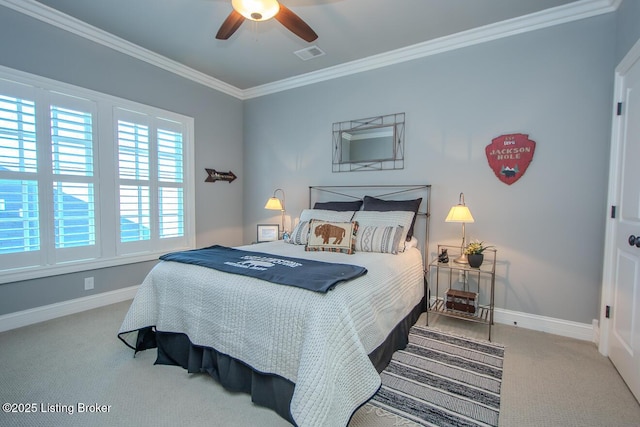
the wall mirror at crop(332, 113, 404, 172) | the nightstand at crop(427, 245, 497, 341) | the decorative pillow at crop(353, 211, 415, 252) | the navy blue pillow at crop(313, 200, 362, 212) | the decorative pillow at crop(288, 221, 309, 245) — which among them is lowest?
the nightstand at crop(427, 245, 497, 341)

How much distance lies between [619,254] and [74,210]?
4648 mm

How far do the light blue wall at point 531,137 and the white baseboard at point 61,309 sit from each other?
3.08 m

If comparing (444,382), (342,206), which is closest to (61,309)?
(342,206)

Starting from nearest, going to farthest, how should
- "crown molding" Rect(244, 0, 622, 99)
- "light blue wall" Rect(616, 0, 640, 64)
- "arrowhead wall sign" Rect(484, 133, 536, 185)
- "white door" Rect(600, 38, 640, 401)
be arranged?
"white door" Rect(600, 38, 640, 401), "light blue wall" Rect(616, 0, 640, 64), "crown molding" Rect(244, 0, 622, 99), "arrowhead wall sign" Rect(484, 133, 536, 185)

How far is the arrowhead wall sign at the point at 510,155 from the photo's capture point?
9.01ft

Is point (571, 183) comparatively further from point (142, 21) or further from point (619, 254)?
point (142, 21)

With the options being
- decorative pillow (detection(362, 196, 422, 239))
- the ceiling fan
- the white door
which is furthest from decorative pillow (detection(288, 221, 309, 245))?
the white door

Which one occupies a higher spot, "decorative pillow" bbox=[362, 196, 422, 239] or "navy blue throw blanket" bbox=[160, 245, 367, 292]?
"decorative pillow" bbox=[362, 196, 422, 239]

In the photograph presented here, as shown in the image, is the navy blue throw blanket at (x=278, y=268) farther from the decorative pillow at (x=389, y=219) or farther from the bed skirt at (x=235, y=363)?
the decorative pillow at (x=389, y=219)

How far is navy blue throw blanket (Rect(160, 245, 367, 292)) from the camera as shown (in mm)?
1716

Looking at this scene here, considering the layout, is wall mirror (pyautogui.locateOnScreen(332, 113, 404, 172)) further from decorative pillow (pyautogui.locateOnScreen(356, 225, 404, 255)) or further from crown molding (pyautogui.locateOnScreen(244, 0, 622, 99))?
decorative pillow (pyautogui.locateOnScreen(356, 225, 404, 255))

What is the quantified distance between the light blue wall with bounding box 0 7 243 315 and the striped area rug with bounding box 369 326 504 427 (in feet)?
10.1

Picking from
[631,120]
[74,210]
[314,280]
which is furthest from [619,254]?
[74,210]

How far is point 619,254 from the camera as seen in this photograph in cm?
218
